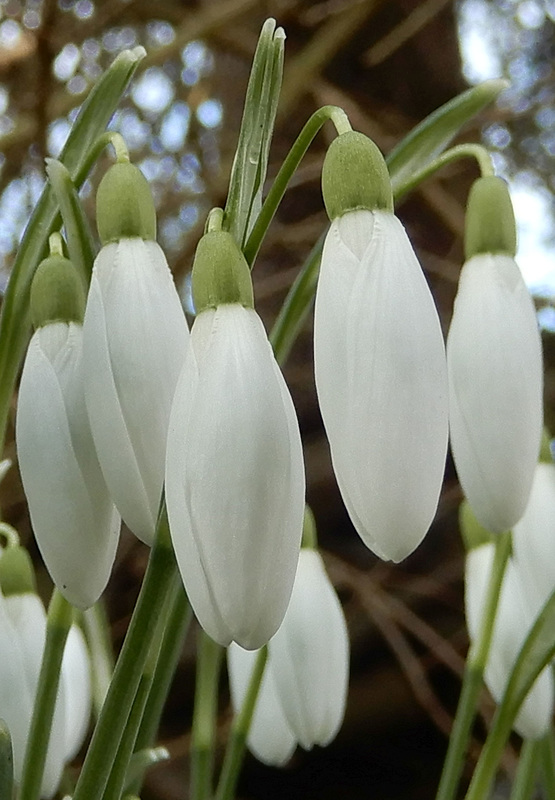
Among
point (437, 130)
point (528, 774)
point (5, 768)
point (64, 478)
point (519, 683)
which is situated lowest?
point (528, 774)

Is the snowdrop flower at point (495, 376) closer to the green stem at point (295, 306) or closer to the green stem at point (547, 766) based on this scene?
the green stem at point (295, 306)

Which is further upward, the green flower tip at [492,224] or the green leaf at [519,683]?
the green flower tip at [492,224]

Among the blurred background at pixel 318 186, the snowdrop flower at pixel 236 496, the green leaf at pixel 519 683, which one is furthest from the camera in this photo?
the blurred background at pixel 318 186

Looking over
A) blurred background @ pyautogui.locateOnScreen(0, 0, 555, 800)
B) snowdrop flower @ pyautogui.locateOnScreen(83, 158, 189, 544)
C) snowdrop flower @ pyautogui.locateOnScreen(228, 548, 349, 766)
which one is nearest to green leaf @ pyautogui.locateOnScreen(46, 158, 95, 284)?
snowdrop flower @ pyautogui.locateOnScreen(83, 158, 189, 544)

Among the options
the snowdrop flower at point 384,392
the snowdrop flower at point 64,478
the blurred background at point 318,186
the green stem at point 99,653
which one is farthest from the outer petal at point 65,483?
the blurred background at point 318,186

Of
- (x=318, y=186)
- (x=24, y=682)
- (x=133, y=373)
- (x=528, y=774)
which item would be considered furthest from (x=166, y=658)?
(x=318, y=186)

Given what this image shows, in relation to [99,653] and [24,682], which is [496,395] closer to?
[24,682]
